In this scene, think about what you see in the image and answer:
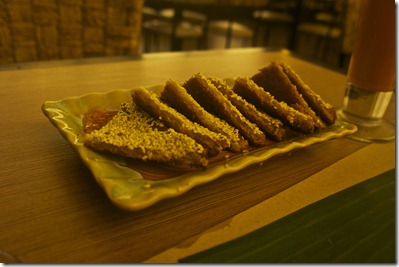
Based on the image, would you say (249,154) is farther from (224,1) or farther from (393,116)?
(224,1)

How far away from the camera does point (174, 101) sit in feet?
2.73

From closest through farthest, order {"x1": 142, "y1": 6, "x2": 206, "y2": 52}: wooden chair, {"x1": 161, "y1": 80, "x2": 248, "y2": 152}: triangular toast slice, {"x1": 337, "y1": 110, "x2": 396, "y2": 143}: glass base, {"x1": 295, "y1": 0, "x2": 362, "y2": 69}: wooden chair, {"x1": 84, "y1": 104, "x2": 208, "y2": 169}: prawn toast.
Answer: {"x1": 84, "y1": 104, "x2": 208, "y2": 169}: prawn toast
{"x1": 161, "y1": 80, "x2": 248, "y2": 152}: triangular toast slice
{"x1": 337, "y1": 110, "x2": 396, "y2": 143}: glass base
{"x1": 142, "y1": 6, "x2": 206, "y2": 52}: wooden chair
{"x1": 295, "y1": 0, "x2": 362, "y2": 69}: wooden chair

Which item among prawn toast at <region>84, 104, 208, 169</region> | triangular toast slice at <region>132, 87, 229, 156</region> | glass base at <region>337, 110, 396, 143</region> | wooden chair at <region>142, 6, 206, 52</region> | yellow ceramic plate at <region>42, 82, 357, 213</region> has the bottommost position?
wooden chair at <region>142, 6, 206, 52</region>

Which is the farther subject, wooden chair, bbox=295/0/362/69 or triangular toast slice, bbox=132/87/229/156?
wooden chair, bbox=295/0/362/69

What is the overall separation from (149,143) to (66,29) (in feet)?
3.97

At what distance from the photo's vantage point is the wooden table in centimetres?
53

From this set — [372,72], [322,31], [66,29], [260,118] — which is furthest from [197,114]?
[322,31]

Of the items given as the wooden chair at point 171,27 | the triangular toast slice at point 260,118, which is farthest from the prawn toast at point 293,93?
the wooden chair at point 171,27

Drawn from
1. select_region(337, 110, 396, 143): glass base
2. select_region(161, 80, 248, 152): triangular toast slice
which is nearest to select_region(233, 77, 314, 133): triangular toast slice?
select_region(161, 80, 248, 152): triangular toast slice

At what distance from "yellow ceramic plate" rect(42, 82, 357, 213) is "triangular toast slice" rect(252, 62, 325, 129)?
0.25 feet

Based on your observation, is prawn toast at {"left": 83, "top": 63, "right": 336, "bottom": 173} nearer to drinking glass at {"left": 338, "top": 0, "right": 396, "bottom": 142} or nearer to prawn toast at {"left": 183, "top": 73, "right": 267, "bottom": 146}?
prawn toast at {"left": 183, "top": 73, "right": 267, "bottom": 146}

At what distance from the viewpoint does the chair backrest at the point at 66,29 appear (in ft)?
5.00

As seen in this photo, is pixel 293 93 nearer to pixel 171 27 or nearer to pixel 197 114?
pixel 197 114

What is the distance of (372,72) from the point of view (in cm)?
104
